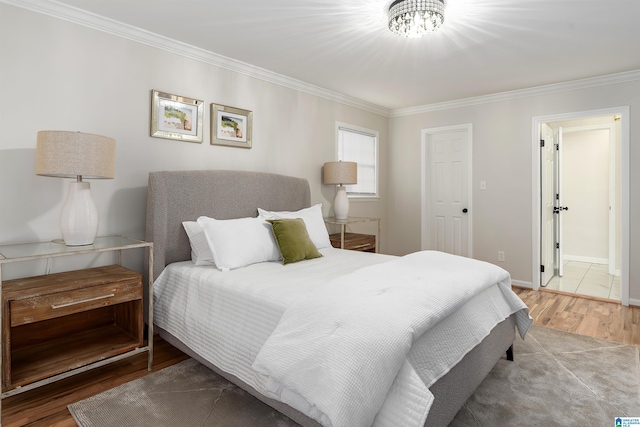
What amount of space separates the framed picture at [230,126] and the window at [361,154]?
4.77 feet

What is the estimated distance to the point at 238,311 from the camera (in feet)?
6.56

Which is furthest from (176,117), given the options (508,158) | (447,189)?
(508,158)

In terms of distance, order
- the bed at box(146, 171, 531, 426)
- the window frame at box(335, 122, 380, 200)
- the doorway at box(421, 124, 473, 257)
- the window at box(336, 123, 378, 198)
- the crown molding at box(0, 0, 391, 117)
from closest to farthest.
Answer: the bed at box(146, 171, 531, 426), the crown molding at box(0, 0, 391, 117), the window frame at box(335, 122, 380, 200), the window at box(336, 123, 378, 198), the doorway at box(421, 124, 473, 257)

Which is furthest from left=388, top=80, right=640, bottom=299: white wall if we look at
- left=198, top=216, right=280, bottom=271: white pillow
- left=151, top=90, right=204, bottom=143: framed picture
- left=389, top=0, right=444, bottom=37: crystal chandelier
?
left=151, top=90, right=204, bottom=143: framed picture

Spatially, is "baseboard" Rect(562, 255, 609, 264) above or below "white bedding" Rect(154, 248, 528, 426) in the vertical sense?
below

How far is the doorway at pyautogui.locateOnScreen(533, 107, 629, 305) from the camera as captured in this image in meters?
4.05

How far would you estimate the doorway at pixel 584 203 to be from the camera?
4051 millimetres

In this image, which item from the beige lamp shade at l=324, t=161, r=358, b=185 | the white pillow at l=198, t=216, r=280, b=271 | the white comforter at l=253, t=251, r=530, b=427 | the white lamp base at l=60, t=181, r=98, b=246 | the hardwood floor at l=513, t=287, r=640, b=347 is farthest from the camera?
the beige lamp shade at l=324, t=161, r=358, b=185

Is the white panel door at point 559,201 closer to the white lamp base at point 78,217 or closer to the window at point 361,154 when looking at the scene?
the window at point 361,154

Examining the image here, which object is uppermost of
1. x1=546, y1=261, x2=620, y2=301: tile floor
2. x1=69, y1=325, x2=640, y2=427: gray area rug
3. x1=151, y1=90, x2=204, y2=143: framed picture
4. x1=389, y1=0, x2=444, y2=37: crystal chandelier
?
x1=389, y1=0, x2=444, y2=37: crystal chandelier

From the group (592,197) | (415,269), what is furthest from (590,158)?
(415,269)

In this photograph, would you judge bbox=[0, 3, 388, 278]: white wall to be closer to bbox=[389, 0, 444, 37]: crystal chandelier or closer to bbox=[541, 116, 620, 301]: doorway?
bbox=[389, 0, 444, 37]: crystal chandelier

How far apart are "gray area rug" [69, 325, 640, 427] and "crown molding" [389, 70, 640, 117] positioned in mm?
2829

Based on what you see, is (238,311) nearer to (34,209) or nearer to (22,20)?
(34,209)
